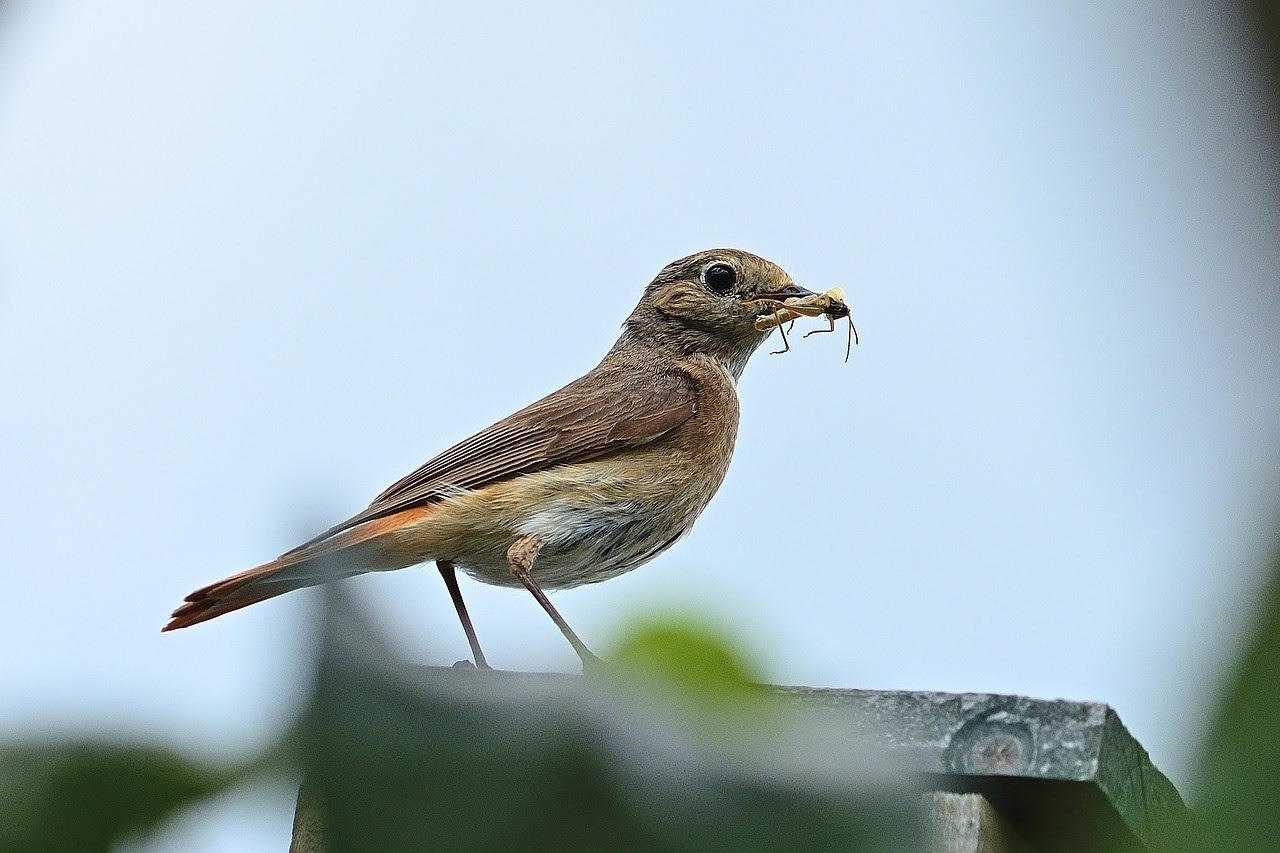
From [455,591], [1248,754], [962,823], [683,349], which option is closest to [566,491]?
[455,591]

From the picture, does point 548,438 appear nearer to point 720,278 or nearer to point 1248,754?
point 720,278

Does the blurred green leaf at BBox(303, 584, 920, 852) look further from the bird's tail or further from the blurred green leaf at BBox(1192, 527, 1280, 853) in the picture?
the bird's tail

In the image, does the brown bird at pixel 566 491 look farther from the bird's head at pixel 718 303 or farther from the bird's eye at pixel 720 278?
the bird's eye at pixel 720 278

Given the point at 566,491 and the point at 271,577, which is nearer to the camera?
the point at 271,577

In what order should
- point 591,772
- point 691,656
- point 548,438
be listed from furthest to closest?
point 548,438, point 691,656, point 591,772

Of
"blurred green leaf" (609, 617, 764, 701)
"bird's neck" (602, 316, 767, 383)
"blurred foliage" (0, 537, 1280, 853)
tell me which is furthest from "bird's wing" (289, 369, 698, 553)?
"blurred foliage" (0, 537, 1280, 853)

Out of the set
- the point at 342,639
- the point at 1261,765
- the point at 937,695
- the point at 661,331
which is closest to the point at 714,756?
the point at 342,639

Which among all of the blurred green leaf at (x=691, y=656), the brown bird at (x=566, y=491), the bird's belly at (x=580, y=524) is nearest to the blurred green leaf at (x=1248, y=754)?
the blurred green leaf at (x=691, y=656)
